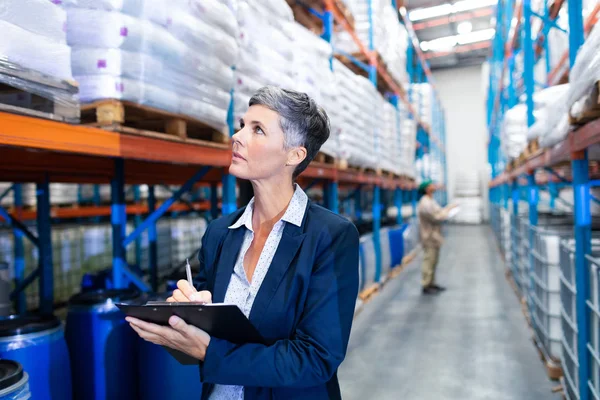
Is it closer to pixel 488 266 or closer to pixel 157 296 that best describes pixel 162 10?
pixel 157 296

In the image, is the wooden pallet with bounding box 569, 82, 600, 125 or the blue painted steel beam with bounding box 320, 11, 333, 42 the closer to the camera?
the wooden pallet with bounding box 569, 82, 600, 125

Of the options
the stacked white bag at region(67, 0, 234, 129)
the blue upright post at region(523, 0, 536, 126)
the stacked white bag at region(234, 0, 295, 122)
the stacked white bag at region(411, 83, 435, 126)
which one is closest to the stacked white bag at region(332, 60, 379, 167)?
the stacked white bag at region(234, 0, 295, 122)

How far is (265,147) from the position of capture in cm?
166

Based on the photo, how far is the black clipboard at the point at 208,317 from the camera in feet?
4.21

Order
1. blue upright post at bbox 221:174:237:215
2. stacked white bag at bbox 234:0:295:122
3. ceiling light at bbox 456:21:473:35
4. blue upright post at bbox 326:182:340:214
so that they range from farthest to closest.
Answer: ceiling light at bbox 456:21:473:35
blue upright post at bbox 326:182:340:214
blue upright post at bbox 221:174:237:215
stacked white bag at bbox 234:0:295:122

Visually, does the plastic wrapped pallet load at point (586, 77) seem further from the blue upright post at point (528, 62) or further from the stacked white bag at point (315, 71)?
the blue upright post at point (528, 62)

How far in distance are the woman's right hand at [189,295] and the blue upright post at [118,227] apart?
1959 millimetres

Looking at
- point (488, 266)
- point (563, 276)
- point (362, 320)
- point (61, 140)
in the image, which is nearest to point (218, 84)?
point (61, 140)

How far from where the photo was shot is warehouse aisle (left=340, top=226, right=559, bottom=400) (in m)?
4.16

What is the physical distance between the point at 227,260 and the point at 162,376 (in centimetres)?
122

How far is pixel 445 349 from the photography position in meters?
5.18

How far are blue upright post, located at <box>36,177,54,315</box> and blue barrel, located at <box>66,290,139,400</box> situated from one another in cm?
137

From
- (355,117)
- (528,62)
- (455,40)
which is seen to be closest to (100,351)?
(355,117)

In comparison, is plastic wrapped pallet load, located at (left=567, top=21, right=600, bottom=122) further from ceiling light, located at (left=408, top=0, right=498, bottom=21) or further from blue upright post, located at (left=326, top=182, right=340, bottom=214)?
ceiling light, located at (left=408, top=0, right=498, bottom=21)
